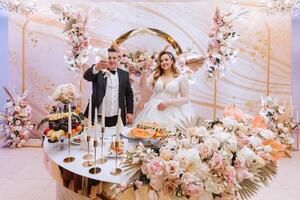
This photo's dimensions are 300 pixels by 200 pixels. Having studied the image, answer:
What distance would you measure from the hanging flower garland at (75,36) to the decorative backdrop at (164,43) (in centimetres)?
32

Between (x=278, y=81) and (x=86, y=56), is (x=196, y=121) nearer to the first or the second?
(x=86, y=56)

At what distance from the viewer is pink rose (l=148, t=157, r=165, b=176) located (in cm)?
92

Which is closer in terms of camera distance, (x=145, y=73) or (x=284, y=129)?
(x=284, y=129)

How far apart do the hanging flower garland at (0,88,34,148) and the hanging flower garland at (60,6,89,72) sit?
1.06m

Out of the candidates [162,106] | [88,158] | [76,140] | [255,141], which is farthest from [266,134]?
[162,106]

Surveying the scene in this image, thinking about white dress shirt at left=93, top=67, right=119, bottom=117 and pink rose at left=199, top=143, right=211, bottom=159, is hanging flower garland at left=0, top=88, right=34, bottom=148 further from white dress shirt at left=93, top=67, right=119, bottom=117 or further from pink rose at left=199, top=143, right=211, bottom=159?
pink rose at left=199, top=143, right=211, bottom=159

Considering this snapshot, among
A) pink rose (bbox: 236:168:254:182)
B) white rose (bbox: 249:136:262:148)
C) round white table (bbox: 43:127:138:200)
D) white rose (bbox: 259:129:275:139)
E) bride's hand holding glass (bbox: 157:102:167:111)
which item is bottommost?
round white table (bbox: 43:127:138:200)

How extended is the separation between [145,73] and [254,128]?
3642 millimetres

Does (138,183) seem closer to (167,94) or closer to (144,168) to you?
(144,168)

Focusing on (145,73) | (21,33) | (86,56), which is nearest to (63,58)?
(86,56)

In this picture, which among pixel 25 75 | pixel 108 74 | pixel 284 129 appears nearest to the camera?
pixel 108 74

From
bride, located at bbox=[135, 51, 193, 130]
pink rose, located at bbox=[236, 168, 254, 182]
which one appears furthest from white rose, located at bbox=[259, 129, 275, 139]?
bride, located at bbox=[135, 51, 193, 130]

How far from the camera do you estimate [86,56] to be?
4.66 meters

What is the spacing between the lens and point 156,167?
0.92 m
